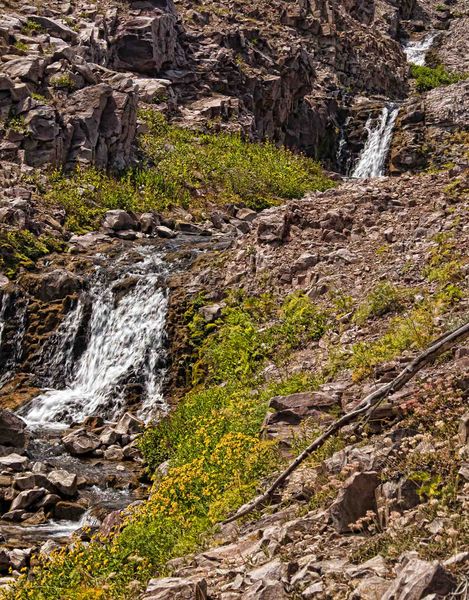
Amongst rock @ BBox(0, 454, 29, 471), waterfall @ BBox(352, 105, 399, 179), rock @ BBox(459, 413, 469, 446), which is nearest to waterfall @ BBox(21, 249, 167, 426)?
rock @ BBox(0, 454, 29, 471)

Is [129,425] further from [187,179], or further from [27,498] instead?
[187,179]

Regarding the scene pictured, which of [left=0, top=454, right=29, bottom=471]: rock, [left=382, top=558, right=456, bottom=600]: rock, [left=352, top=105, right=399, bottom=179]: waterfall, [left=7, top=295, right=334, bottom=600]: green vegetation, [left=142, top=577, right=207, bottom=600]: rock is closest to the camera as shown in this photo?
[left=382, top=558, right=456, bottom=600]: rock

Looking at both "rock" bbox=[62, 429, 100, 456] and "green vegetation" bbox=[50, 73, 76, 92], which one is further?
"green vegetation" bbox=[50, 73, 76, 92]

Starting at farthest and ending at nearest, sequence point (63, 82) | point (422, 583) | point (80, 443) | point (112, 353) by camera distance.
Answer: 1. point (63, 82)
2. point (112, 353)
3. point (80, 443)
4. point (422, 583)

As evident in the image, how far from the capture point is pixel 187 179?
3584cm

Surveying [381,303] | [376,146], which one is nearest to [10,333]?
[381,303]

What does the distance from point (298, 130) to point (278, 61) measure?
16.3 ft

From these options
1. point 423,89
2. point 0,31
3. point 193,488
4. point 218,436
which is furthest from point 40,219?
point 423,89

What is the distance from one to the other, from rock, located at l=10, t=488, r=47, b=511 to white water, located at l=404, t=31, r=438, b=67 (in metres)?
62.1

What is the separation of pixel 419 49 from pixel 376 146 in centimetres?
2805

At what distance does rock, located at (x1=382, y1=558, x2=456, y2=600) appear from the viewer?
4.11 meters

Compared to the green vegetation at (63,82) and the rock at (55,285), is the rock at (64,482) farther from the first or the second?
the green vegetation at (63,82)

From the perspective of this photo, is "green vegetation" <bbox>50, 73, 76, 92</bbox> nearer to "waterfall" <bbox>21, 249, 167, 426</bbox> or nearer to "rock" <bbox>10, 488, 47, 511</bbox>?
"waterfall" <bbox>21, 249, 167, 426</bbox>

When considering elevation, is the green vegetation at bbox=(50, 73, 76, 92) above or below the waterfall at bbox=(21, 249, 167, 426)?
above
